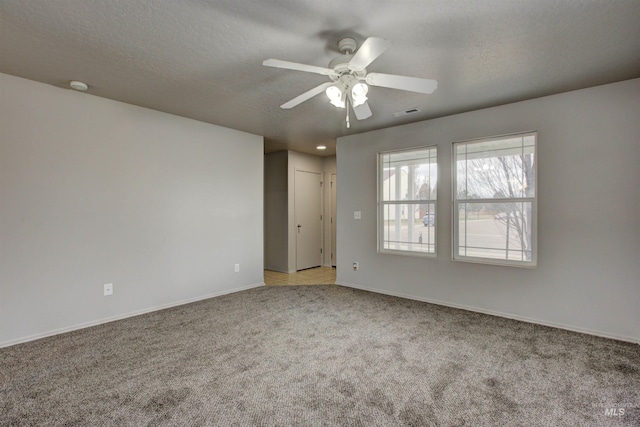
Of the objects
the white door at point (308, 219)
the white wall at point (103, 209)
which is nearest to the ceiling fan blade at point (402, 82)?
the white wall at point (103, 209)

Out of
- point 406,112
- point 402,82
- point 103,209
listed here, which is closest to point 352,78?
point 402,82

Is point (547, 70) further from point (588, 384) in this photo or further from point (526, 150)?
point (588, 384)

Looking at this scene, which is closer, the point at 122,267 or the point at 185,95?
the point at 185,95

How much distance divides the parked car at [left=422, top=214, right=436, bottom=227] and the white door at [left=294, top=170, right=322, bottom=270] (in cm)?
273

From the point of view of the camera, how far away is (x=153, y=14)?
6.27 feet

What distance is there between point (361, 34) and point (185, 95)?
2.06 m

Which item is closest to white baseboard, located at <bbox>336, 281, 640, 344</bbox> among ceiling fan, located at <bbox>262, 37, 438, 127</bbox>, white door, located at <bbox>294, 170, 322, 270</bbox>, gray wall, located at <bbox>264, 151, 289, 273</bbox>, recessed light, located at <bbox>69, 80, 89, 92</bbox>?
white door, located at <bbox>294, 170, 322, 270</bbox>

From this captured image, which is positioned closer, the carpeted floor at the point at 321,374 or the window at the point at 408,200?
the carpeted floor at the point at 321,374

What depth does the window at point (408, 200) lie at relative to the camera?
4098mm

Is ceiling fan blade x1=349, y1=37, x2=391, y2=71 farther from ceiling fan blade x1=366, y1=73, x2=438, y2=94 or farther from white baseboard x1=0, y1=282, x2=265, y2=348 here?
white baseboard x1=0, y1=282, x2=265, y2=348

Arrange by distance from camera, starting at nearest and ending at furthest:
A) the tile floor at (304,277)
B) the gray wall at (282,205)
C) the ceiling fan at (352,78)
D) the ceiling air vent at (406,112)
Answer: the ceiling fan at (352,78), the ceiling air vent at (406,112), the tile floor at (304,277), the gray wall at (282,205)

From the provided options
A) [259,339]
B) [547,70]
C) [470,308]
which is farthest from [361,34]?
[470,308]

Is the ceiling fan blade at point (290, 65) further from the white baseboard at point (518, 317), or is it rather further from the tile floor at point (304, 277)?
the tile floor at point (304, 277)

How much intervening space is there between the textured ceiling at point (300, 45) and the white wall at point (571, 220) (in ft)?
0.86
